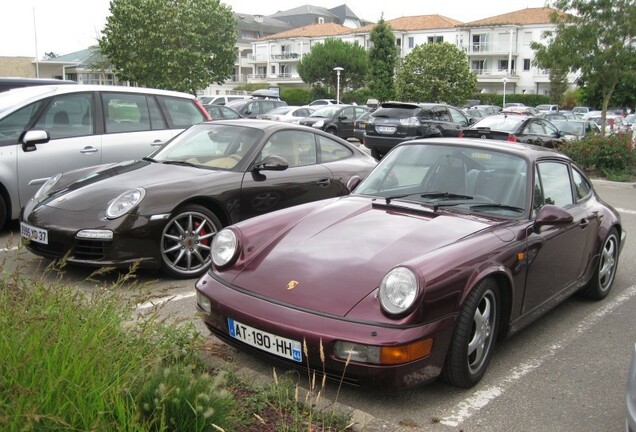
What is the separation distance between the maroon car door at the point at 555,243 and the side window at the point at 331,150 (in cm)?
270

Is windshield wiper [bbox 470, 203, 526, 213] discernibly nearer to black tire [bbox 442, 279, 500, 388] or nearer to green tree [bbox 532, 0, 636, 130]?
black tire [bbox 442, 279, 500, 388]

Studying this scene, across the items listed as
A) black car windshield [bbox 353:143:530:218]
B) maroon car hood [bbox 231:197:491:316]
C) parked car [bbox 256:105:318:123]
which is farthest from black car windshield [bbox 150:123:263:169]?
parked car [bbox 256:105:318:123]

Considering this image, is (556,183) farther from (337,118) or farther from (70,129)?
(337,118)

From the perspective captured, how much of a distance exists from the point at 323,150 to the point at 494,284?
12.0 feet

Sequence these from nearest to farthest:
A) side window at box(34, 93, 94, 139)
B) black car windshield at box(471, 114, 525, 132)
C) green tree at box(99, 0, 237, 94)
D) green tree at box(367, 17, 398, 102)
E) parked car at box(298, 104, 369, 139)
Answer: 1. side window at box(34, 93, 94, 139)
2. black car windshield at box(471, 114, 525, 132)
3. parked car at box(298, 104, 369, 139)
4. green tree at box(99, 0, 237, 94)
5. green tree at box(367, 17, 398, 102)

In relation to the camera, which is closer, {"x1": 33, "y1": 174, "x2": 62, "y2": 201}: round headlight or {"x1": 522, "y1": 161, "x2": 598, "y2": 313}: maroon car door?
{"x1": 522, "y1": 161, "x2": 598, "y2": 313}: maroon car door

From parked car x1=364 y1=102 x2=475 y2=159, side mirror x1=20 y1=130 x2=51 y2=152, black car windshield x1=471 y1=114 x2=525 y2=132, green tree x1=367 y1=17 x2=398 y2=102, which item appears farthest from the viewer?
green tree x1=367 y1=17 x2=398 y2=102

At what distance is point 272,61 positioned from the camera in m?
94.3

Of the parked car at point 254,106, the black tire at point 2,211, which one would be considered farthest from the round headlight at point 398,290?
the parked car at point 254,106

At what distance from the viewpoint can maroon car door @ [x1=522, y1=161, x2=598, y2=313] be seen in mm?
4262

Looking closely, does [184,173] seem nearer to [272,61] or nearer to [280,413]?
[280,413]

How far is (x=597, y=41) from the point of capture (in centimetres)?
1636

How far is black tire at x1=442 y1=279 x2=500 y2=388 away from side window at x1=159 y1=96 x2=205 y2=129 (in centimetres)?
575

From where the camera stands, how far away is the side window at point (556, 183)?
188 inches
